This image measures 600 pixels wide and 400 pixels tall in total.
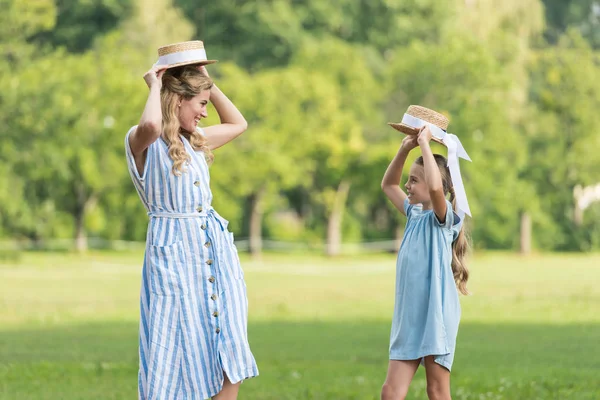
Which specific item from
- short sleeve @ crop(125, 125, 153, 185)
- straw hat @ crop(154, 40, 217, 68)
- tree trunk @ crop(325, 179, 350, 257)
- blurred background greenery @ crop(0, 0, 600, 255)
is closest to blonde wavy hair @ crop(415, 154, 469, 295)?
straw hat @ crop(154, 40, 217, 68)

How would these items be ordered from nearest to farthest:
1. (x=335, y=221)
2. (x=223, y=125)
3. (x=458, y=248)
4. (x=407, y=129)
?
(x=223, y=125), (x=407, y=129), (x=458, y=248), (x=335, y=221)

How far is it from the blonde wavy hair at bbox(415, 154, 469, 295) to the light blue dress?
0.10 m

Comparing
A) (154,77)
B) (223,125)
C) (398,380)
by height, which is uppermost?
(154,77)

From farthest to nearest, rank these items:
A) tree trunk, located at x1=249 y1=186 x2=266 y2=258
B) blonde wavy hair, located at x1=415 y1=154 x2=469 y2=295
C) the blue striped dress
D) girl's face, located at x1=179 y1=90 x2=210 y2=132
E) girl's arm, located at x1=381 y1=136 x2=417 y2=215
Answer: tree trunk, located at x1=249 y1=186 x2=266 y2=258
girl's arm, located at x1=381 y1=136 x2=417 y2=215
blonde wavy hair, located at x1=415 y1=154 x2=469 y2=295
girl's face, located at x1=179 y1=90 x2=210 y2=132
the blue striped dress

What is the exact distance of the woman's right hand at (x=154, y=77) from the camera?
4836 millimetres

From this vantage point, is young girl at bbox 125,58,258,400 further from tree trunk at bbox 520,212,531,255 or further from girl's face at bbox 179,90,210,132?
tree trunk at bbox 520,212,531,255

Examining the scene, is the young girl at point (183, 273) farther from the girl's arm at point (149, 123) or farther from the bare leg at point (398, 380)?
the bare leg at point (398, 380)

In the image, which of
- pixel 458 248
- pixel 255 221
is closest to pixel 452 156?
pixel 458 248

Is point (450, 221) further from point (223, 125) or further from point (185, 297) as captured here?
point (185, 297)

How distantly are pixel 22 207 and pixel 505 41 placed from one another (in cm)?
1947

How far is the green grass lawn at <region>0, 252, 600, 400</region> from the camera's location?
876 cm

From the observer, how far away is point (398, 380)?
5492 mm

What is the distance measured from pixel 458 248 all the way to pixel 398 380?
0.76 m

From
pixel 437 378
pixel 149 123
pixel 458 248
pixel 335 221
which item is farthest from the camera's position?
pixel 335 221
